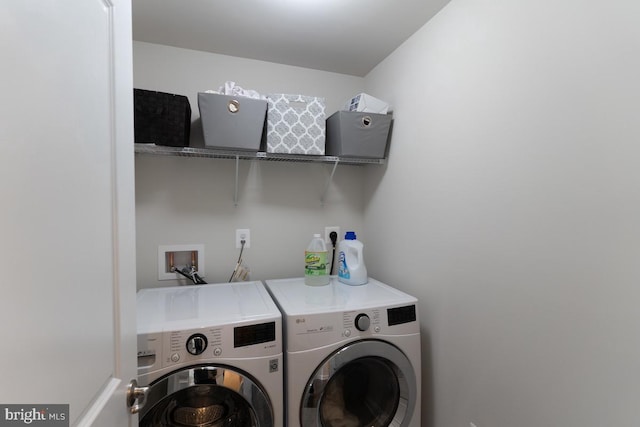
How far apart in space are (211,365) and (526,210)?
1.25 metres

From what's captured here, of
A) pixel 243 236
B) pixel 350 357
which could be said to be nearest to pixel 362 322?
pixel 350 357

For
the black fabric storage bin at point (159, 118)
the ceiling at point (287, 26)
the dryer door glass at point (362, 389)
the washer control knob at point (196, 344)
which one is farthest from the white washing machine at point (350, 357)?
the ceiling at point (287, 26)

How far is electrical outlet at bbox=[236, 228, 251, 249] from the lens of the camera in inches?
71.3

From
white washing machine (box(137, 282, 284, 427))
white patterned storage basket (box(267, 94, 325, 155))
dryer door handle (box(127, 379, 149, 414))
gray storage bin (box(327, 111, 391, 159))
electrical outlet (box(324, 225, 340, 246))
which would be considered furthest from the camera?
electrical outlet (box(324, 225, 340, 246))

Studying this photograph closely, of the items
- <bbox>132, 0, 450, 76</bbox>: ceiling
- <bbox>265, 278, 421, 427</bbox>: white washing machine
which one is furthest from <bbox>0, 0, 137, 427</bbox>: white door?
<bbox>132, 0, 450, 76</bbox>: ceiling

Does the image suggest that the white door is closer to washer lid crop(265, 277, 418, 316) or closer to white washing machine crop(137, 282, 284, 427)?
white washing machine crop(137, 282, 284, 427)

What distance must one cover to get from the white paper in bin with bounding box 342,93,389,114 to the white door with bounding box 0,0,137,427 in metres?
1.15

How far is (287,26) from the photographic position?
58.6 inches

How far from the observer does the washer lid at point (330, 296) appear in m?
1.28

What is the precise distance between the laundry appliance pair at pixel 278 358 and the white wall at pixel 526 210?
25cm

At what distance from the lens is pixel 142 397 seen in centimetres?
78

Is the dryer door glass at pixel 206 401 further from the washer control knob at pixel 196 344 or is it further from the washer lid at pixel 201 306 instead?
the washer lid at pixel 201 306

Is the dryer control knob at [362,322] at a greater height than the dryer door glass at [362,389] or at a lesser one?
greater

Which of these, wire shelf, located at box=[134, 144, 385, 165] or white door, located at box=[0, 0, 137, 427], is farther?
wire shelf, located at box=[134, 144, 385, 165]
